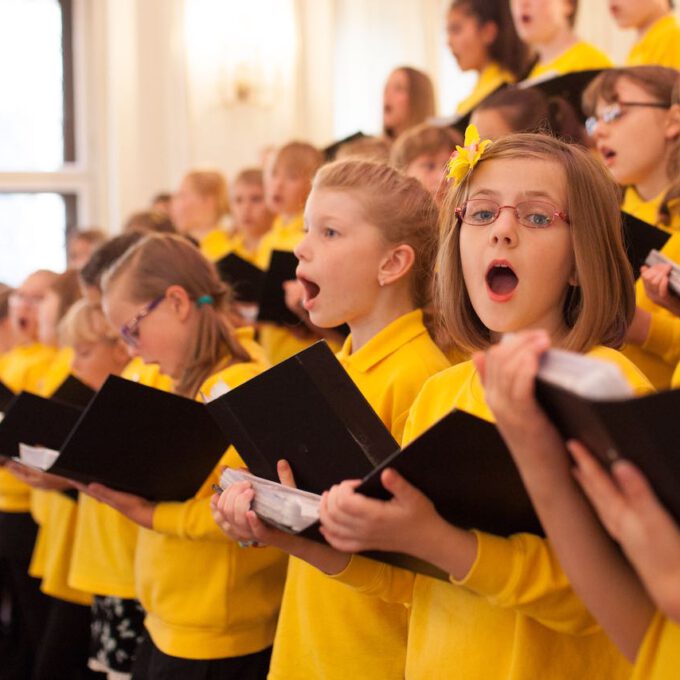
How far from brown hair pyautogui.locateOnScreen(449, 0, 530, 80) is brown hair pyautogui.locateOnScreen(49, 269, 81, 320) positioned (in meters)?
1.69

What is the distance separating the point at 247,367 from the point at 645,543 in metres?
1.44

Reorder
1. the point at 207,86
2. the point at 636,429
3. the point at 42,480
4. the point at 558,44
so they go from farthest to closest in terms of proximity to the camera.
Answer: the point at 207,86 → the point at 558,44 → the point at 42,480 → the point at 636,429

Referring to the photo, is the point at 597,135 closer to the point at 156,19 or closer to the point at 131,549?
the point at 131,549

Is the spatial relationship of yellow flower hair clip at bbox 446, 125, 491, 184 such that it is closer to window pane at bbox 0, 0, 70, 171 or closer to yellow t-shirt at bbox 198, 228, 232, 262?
yellow t-shirt at bbox 198, 228, 232, 262

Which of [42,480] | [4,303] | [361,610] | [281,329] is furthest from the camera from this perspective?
[4,303]

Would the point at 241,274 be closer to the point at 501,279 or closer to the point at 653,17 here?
the point at 653,17

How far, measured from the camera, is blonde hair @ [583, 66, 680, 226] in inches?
93.5

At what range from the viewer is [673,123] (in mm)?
2467

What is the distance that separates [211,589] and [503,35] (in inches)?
94.1

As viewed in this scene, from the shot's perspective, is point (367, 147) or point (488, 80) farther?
point (488, 80)

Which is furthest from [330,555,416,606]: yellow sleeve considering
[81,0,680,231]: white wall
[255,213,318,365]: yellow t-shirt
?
[81,0,680,231]: white wall

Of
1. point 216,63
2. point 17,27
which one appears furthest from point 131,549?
point 17,27

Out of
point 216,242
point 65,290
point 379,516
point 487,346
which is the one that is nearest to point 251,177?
point 216,242

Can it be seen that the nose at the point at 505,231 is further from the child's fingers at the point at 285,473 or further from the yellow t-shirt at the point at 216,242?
the yellow t-shirt at the point at 216,242
